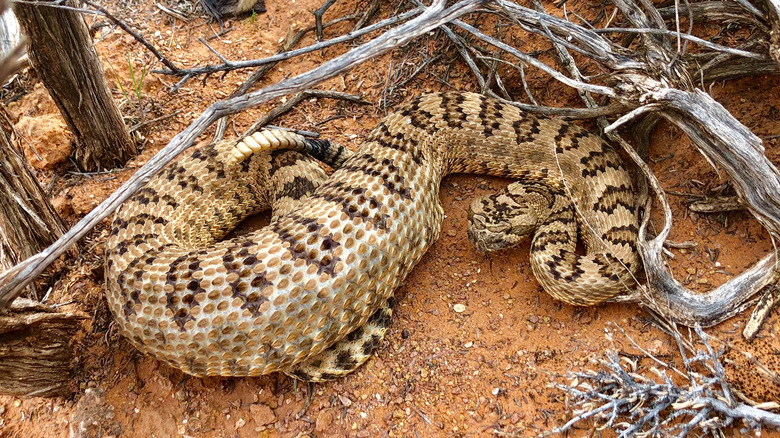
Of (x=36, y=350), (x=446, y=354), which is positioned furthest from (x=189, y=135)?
(x=446, y=354)

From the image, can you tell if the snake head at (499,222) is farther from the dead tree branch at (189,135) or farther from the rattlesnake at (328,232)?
the dead tree branch at (189,135)

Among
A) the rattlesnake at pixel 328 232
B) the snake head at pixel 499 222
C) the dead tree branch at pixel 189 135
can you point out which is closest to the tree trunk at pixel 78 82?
the rattlesnake at pixel 328 232

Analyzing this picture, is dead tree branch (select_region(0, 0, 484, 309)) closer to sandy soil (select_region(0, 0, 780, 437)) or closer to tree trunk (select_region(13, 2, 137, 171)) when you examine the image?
sandy soil (select_region(0, 0, 780, 437))

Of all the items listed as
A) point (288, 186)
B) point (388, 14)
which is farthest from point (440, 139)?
point (388, 14)

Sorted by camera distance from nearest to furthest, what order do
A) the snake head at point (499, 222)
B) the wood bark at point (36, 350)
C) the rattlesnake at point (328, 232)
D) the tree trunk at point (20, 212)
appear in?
the wood bark at point (36, 350) → the rattlesnake at point (328, 232) → the tree trunk at point (20, 212) → the snake head at point (499, 222)

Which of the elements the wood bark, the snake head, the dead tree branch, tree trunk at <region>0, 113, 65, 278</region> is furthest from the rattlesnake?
the dead tree branch
